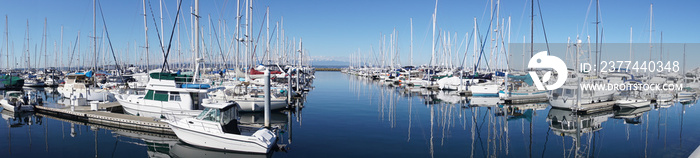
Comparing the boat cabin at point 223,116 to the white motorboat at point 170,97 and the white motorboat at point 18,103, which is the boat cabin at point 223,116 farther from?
the white motorboat at point 18,103

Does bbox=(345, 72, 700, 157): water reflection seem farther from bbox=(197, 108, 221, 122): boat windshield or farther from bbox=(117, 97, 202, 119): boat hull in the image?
bbox=(117, 97, 202, 119): boat hull

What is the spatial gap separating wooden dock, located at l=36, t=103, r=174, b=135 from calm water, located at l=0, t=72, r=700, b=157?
545 millimetres

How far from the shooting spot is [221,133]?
16531 millimetres

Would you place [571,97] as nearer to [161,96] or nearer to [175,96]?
[175,96]

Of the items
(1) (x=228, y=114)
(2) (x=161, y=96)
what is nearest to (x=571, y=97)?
(1) (x=228, y=114)

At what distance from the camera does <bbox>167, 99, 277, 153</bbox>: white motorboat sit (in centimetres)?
1616

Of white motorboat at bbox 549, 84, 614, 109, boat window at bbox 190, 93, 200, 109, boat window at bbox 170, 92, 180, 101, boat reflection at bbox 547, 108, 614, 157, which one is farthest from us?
white motorboat at bbox 549, 84, 614, 109

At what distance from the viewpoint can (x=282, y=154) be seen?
54.6 ft

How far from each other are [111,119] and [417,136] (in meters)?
17.0

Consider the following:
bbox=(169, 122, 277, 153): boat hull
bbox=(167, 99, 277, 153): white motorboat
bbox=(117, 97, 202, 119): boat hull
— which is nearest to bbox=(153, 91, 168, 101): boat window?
bbox=(117, 97, 202, 119): boat hull

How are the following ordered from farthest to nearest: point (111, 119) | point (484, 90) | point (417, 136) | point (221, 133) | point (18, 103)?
1. point (484, 90)
2. point (18, 103)
3. point (111, 119)
4. point (417, 136)
5. point (221, 133)

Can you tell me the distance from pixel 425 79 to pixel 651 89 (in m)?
28.1

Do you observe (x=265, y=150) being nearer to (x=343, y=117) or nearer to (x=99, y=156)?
(x=99, y=156)

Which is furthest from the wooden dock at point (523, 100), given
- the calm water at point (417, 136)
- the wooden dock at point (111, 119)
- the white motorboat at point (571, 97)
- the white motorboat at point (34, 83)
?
the white motorboat at point (34, 83)
